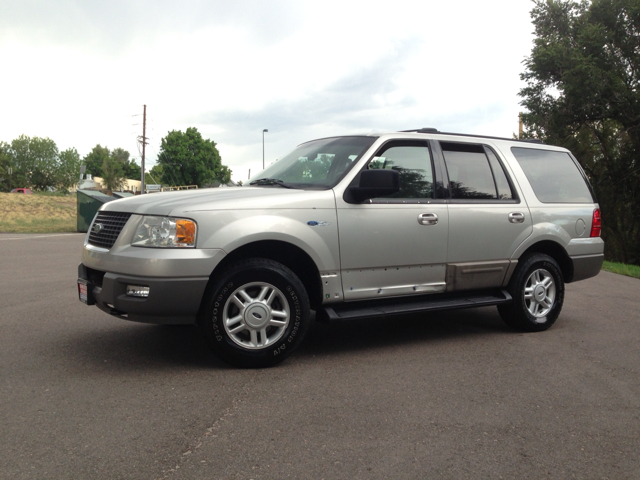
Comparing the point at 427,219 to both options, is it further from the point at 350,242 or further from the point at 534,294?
the point at 534,294

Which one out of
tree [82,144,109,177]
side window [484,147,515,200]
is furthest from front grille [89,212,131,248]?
tree [82,144,109,177]

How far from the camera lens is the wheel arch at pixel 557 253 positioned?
638 cm

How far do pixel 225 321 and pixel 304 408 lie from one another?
3.38ft

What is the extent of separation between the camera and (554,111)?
25500mm

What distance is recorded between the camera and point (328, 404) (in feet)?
12.8

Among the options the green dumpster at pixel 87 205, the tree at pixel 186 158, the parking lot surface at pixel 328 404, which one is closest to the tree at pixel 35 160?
the tree at pixel 186 158

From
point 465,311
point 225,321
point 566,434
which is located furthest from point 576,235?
point 225,321

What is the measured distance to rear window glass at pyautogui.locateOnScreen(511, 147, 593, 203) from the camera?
21.0 feet

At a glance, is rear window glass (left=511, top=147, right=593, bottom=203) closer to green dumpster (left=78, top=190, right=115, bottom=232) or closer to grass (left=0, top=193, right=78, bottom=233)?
green dumpster (left=78, top=190, right=115, bottom=232)

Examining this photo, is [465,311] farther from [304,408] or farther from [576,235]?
[304,408]

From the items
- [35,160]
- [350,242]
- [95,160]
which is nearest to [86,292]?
[350,242]

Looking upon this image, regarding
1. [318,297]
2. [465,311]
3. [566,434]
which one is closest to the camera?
[566,434]

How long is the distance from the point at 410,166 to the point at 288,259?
1462 mm

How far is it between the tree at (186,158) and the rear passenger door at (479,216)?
74077 millimetres
